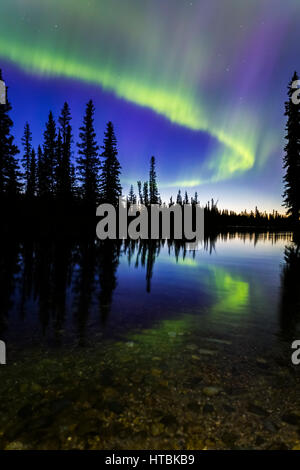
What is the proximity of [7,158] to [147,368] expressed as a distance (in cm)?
3304

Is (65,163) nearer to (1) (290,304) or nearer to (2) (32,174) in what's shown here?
(2) (32,174)

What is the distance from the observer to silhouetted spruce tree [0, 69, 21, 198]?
28.5 meters

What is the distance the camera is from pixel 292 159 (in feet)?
102

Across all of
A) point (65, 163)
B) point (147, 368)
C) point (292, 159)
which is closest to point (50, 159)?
point (65, 163)

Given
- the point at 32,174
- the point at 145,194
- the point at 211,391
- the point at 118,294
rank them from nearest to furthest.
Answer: the point at 211,391, the point at 118,294, the point at 32,174, the point at 145,194

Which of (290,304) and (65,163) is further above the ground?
(65,163)

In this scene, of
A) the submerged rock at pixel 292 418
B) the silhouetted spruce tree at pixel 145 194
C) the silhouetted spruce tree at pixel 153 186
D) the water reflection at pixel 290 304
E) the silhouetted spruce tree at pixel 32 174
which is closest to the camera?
the submerged rock at pixel 292 418

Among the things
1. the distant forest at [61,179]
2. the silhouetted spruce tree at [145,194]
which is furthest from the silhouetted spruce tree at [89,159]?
the silhouetted spruce tree at [145,194]

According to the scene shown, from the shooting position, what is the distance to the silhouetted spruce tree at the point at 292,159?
3000 cm

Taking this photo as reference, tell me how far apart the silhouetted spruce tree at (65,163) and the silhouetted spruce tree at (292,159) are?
30.5 meters

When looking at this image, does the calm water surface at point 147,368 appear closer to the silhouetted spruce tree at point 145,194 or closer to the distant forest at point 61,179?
the distant forest at point 61,179

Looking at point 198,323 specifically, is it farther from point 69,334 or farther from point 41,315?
point 41,315
